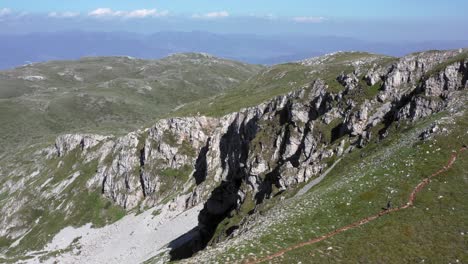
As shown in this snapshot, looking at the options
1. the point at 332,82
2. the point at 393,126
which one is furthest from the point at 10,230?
the point at 393,126

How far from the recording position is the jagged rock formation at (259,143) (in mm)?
68625

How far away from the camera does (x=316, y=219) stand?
37.9m

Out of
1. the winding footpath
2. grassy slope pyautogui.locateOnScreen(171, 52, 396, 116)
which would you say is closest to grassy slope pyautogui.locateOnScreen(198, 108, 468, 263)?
the winding footpath

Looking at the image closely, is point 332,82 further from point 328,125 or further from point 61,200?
point 61,200

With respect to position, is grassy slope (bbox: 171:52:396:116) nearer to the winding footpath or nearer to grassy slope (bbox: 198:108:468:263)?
grassy slope (bbox: 198:108:468:263)

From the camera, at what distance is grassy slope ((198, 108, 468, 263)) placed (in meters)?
30.8

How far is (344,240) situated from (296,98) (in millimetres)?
A: 69209

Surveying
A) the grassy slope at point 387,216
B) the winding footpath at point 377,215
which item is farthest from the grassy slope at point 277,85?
the winding footpath at point 377,215

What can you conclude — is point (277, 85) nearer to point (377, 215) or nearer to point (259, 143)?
point (259, 143)

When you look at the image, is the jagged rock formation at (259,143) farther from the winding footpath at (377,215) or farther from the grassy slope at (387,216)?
the winding footpath at (377,215)

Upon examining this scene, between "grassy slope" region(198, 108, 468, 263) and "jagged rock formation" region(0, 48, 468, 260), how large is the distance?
1757cm

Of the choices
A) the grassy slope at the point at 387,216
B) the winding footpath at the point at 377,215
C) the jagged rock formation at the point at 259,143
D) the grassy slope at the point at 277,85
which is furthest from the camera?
the grassy slope at the point at 277,85

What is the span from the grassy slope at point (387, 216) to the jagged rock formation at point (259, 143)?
17572 millimetres

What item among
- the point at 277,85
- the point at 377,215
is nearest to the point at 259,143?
the point at 377,215
